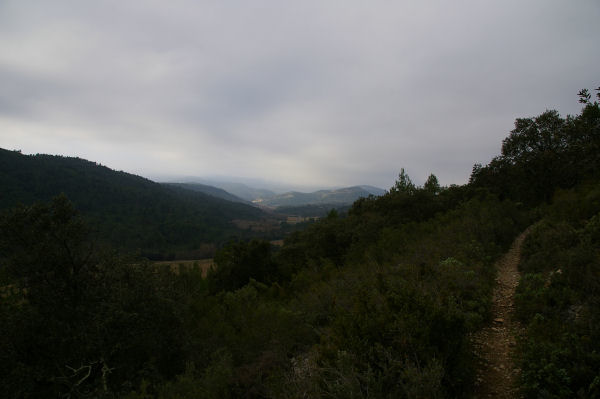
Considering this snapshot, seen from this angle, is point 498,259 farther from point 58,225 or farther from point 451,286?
point 58,225

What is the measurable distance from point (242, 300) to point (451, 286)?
9915 mm

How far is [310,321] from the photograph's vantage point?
26.3 feet

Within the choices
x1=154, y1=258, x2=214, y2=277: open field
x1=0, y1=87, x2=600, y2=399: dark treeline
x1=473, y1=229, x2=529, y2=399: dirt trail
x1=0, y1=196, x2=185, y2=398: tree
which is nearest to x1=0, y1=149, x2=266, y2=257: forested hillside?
x1=154, y1=258, x2=214, y2=277: open field

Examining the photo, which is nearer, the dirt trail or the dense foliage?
the dense foliage

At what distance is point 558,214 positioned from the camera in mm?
10648

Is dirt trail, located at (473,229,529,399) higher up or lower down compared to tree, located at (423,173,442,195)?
lower down

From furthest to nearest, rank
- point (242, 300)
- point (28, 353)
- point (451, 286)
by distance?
point (242, 300)
point (28, 353)
point (451, 286)

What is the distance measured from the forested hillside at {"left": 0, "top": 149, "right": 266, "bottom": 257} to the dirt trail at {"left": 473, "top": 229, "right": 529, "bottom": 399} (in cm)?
7152

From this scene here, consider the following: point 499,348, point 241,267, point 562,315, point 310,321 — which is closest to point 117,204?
point 241,267

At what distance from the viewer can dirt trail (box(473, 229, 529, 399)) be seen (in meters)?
3.81

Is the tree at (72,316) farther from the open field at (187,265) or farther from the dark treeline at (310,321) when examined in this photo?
the open field at (187,265)

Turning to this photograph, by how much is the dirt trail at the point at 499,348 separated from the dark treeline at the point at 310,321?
12.1 inches

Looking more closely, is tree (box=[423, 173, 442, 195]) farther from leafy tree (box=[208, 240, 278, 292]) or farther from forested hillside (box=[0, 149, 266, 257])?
forested hillside (box=[0, 149, 266, 257])

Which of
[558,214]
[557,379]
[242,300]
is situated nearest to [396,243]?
[558,214]
